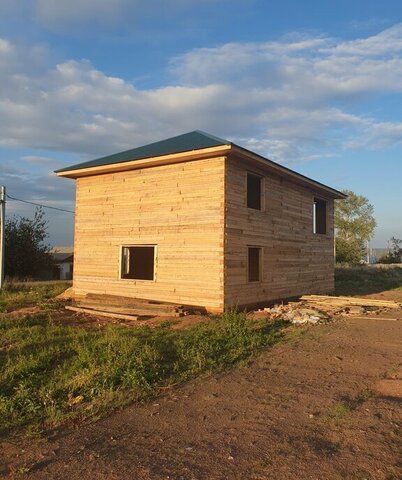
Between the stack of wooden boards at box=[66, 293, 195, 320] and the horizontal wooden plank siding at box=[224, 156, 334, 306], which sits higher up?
the horizontal wooden plank siding at box=[224, 156, 334, 306]

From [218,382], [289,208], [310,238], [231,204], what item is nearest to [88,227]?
[231,204]

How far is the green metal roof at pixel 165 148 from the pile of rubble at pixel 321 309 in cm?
541

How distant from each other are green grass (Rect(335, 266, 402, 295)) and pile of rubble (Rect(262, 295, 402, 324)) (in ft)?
15.9

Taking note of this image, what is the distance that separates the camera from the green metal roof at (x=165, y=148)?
13.8 metres

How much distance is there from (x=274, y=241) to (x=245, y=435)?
39.2 feet

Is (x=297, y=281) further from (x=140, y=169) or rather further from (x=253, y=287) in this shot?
(x=140, y=169)

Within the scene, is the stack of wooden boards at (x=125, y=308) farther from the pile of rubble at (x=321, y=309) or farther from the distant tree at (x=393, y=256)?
the distant tree at (x=393, y=256)

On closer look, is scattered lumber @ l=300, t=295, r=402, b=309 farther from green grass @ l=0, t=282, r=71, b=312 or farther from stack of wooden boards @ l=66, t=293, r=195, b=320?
green grass @ l=0, t=282, r=71, b=312

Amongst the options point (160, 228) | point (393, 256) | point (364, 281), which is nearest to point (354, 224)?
point (393, 256)

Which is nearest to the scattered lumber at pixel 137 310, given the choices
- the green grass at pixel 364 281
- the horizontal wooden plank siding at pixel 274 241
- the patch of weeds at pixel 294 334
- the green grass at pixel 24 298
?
the horizontal wooden plank siding at pixel 274 241

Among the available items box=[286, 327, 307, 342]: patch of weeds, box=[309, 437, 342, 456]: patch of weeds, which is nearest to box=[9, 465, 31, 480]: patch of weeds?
box=[309, 437, 342, 456]: patch of weeds

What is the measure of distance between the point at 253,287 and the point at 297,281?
3637 millimetres

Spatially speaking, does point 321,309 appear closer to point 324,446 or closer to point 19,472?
point 324,446

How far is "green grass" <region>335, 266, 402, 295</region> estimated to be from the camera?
24181mm
